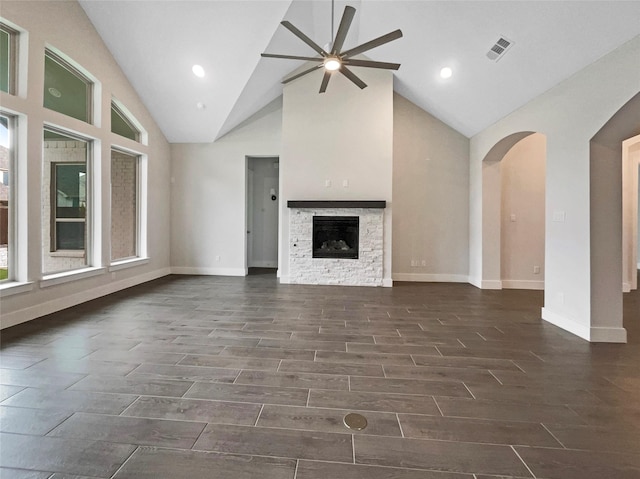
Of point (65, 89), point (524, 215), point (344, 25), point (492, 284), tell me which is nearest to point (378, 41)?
point (344, 25)

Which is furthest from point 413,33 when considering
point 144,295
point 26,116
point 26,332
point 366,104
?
point 26,332

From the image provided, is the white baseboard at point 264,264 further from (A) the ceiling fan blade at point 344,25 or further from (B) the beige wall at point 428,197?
(A) the ceiling fan blade at point 344,25

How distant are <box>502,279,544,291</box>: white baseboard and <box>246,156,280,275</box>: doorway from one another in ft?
17.1

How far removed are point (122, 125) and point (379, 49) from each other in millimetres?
4593

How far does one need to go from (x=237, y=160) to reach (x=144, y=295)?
3.34 meters

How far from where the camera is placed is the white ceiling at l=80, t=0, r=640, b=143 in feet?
10.3

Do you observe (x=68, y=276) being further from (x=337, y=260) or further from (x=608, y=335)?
(x=608, y=335)

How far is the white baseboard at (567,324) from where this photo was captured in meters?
3.18

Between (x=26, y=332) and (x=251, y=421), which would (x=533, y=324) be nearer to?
(x=251, y=421)

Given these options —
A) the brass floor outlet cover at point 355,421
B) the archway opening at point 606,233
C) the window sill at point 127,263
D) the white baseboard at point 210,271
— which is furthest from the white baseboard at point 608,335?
the window sill at point 127,263

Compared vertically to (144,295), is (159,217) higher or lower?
higher

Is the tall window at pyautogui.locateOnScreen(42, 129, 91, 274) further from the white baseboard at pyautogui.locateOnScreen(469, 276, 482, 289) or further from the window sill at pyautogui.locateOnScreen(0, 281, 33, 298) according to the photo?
the white baseboard at pyautogui.locateOnScreen(469, 276, 482, 289)

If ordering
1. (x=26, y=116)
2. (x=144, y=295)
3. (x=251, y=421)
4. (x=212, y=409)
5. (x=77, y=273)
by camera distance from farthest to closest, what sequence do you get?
(x=144, y=295) < (x=77, y=273) < (x=26, y=116) < (x=212, y=409) < (x=251, y=421)

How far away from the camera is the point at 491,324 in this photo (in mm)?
3621
